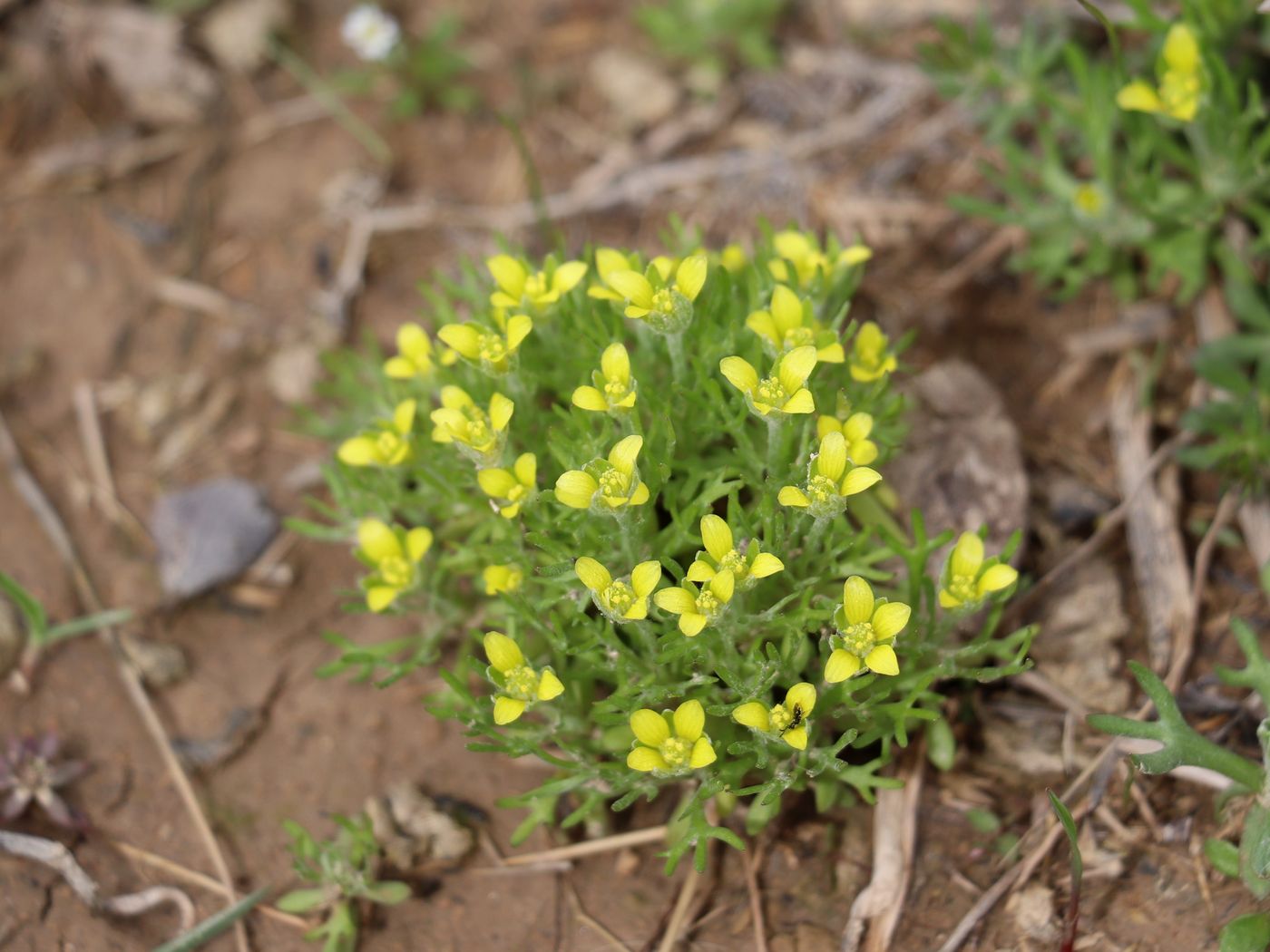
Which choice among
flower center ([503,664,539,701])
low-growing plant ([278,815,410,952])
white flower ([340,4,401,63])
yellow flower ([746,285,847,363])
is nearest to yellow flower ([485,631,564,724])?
flower center ([503,664,539,701])

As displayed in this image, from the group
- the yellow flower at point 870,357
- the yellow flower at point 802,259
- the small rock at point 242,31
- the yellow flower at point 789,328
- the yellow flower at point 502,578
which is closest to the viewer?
the yellow flower at point 789,328

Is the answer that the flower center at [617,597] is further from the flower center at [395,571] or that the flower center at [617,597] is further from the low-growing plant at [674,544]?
the flower center at [395,571]

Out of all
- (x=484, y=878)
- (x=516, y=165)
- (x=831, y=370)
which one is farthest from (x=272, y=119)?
(x=484, y=878)

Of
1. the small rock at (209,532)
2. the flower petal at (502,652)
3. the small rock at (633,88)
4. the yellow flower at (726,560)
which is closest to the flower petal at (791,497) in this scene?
the yellow flower at (726,560)

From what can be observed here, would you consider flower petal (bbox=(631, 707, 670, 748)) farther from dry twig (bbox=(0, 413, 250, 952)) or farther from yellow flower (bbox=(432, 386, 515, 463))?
dry twig (bbox=(0, 413, 250, 952))

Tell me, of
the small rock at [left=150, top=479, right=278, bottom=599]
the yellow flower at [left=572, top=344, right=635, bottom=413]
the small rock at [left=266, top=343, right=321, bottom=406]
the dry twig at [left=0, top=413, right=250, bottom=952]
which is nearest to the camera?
the yellow flower at [left=572, top=344, right=635, bottom=413]

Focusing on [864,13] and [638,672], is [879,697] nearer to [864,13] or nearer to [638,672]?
[638,672]

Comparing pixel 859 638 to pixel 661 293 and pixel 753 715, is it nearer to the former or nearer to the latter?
pixel 753 715

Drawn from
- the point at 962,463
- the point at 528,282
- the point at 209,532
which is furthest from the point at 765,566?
the point at 209,532
